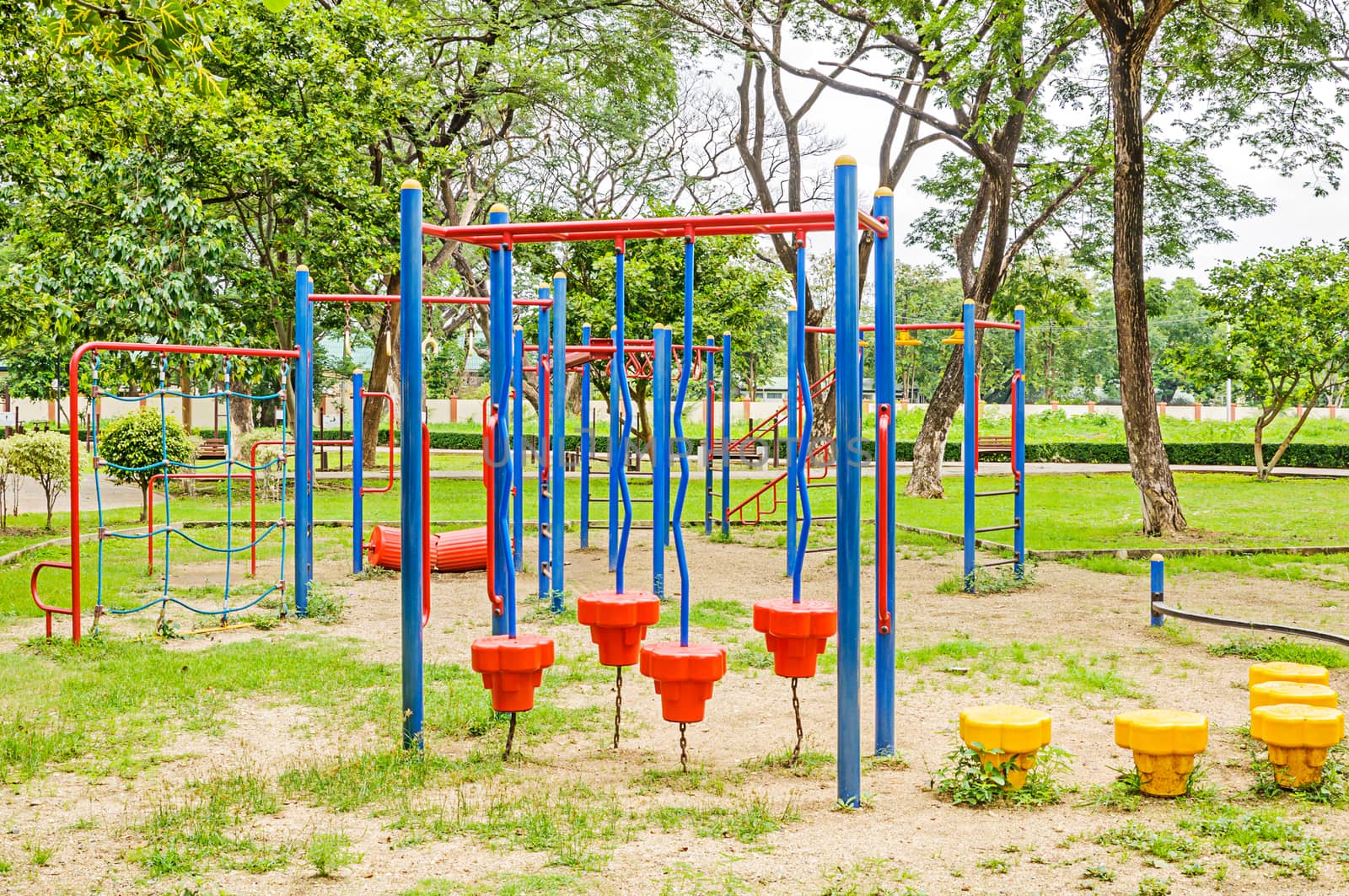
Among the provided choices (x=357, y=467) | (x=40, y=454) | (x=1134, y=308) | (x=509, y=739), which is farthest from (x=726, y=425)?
(x=509, y=739)

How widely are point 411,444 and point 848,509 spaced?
1.82 m

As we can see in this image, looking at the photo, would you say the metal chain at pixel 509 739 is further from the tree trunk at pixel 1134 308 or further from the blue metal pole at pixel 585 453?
the tree trunk at pixel 1134 308

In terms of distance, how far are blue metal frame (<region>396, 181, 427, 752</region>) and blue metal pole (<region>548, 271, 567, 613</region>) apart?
137 inches

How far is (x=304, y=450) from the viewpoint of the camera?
8.55 metres

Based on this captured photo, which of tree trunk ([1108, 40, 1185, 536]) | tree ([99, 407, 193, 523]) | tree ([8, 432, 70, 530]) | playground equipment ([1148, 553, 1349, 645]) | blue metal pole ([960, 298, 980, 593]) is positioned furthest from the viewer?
tree ([99, 407, 193, 523])

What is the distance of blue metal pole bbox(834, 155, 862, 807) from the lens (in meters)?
4.13

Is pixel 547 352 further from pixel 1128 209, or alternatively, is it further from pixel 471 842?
pixel 1128 209

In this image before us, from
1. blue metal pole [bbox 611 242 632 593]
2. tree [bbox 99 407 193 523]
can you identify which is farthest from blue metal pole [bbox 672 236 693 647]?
tree [bbox 99 407 193 523]

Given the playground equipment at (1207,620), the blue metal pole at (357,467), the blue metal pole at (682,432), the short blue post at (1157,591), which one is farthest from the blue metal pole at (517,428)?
the short blue post at (1157,591)

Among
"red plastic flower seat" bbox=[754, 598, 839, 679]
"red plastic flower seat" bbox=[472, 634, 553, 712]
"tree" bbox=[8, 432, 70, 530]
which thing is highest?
"tree" bbox=[8, 432, 70, 530]

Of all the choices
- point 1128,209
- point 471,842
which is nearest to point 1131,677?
point 471,842

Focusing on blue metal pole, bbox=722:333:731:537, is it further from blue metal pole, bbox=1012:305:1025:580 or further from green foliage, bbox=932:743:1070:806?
green foliage, bbox=932:743:1070:806

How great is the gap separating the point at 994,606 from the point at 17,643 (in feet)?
23.2

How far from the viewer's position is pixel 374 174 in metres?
20.1
